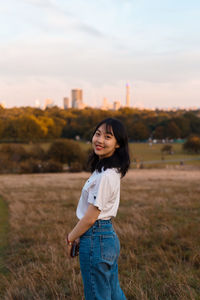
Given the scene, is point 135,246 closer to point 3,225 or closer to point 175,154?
point 3,225

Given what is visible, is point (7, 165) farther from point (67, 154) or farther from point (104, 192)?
point (104, 192)

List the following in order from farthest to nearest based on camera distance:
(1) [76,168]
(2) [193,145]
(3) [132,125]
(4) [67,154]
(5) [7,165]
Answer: (3) [132,125] < (2) [193,145] < (4) [67,154] < (5) [7,165] < (1) [76,168]

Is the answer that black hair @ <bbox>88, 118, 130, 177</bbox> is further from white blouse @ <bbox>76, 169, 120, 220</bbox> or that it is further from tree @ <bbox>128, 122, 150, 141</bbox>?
tree @ <bbox>128, 122, 150, 141</bbox>

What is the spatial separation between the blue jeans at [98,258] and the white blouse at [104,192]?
0.40 feet

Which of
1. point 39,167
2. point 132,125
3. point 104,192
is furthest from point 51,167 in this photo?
point 132,125

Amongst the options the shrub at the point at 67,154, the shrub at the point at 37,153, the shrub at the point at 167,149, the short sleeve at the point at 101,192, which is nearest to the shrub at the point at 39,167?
the shrub at the point at 67,154

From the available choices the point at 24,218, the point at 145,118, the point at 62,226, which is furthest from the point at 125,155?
the point at 145,118

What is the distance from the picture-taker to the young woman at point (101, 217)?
247cm

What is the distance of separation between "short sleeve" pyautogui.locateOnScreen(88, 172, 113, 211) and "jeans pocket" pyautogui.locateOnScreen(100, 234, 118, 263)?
0.98 feet

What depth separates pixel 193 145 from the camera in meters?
67.5

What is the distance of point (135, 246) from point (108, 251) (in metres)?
3.09

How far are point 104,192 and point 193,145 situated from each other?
68169 mm

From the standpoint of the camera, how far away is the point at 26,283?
406 cm

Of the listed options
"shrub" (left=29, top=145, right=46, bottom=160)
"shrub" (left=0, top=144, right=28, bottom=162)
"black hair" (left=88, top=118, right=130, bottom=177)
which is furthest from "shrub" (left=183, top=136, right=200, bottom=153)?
"black hair" (left=88, top=118, right=130, bottom=177)
